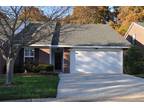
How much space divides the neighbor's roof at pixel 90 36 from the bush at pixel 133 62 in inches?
39.5

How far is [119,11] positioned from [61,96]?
48047mm

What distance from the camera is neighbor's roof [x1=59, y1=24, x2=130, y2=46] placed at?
118ft

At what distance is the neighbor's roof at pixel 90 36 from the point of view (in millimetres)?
35938

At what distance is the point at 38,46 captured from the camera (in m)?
34.9

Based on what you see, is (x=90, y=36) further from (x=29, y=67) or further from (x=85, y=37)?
(x=29, y=67)

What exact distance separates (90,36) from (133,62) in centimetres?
507

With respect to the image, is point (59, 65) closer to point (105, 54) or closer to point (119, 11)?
point (105, 54)

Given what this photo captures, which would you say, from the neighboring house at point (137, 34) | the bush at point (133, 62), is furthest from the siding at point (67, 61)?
the neighboring house at point (137, 34)

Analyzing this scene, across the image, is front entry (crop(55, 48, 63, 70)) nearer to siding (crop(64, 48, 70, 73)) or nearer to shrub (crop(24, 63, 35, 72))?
siding (crop(64, 48, 70, 73))

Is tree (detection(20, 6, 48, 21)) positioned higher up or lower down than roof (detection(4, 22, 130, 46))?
higher up

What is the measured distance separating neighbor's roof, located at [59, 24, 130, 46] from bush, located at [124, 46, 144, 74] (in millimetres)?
1003

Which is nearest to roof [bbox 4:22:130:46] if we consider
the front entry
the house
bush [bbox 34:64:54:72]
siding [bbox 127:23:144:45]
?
the house

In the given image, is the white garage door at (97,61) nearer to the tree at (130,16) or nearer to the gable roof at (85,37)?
the gable roof at (85,37)
